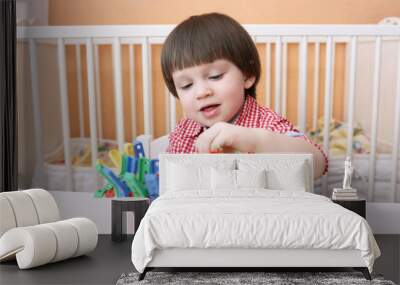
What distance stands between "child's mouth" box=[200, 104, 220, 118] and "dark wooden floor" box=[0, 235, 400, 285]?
881mm

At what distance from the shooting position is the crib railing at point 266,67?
3.73 metres

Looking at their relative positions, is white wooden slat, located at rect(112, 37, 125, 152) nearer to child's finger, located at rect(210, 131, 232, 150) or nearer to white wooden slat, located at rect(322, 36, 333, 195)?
child's finger, located at rect(210, 131, 232, 150)

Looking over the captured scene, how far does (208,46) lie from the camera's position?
11.7ft

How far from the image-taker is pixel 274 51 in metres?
4.08

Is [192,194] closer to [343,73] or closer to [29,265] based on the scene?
[29,265]

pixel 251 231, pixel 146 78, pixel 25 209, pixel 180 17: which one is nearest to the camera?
pixel 251 231

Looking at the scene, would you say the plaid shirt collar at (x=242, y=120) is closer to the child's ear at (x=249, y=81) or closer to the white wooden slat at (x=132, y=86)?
the child's ear at (x=249, y=81)

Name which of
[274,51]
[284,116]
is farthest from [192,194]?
[274,51]

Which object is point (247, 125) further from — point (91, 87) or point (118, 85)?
point (91, 87)

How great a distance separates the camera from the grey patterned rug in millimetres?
2555

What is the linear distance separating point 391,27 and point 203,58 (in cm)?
115

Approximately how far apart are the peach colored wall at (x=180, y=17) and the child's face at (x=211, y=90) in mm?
274

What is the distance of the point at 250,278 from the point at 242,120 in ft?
4.20

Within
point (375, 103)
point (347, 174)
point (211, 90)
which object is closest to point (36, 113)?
point (211, 90)
